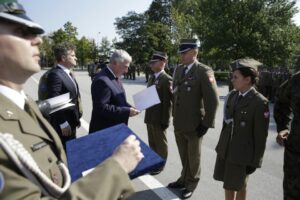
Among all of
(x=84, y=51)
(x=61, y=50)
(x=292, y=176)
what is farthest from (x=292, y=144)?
(x=84, y=51)

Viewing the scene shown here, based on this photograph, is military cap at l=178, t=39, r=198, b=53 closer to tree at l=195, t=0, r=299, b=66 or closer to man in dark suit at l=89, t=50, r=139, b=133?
man in dark suit at l=89, t=50, r=139, b=133

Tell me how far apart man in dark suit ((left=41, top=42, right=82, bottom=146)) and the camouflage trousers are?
2572 mm

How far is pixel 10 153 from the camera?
1.15 m

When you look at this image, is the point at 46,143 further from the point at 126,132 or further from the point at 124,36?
the point at 124,36

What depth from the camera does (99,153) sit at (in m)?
1.77

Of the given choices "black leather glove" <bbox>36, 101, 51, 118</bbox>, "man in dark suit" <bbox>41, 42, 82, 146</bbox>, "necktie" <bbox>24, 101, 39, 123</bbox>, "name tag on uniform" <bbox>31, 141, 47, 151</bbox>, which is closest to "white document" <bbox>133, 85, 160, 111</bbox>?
"man in dark suit" <bbox>41, 42, 82, 146</bbox>

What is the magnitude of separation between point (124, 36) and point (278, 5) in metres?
57.5

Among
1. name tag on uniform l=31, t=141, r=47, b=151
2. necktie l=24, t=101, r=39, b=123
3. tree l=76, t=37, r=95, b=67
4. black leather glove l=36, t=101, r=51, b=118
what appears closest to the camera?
name tag on uniform l=31, t=141, r=47, b=151

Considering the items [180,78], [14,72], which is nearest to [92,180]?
[14,72]

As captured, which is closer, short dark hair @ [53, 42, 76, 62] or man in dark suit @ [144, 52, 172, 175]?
short dark hair @ [53, 42, 76, 62]

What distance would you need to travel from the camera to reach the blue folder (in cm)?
174

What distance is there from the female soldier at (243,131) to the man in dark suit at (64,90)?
6.32ft

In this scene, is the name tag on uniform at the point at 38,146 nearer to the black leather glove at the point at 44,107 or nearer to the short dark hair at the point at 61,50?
the black leather glove at the point at 44,107

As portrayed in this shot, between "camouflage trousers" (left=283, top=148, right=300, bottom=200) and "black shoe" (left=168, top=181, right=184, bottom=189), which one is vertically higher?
"camouflage trousers" (left=283, top=148, right=300, bottom=200)
